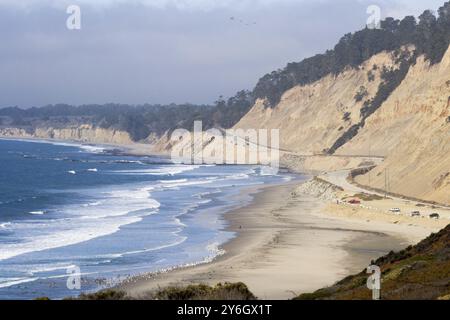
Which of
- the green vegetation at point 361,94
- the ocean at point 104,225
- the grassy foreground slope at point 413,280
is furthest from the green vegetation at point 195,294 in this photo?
the green vegetation at point 361,94

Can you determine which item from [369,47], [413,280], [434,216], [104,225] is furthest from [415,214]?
[369,47]

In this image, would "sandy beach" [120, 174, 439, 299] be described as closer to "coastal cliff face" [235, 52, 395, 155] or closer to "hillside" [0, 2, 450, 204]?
"hillside" [0, 2, 450, 204]

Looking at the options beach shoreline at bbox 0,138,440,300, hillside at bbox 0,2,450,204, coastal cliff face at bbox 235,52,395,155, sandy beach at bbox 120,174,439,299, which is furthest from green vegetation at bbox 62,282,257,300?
coastal cliff face at bbox 235,52,395,155

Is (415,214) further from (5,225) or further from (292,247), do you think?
(5,225)

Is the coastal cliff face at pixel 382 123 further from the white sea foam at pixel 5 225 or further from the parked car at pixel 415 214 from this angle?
the white sea foam at pixel 5 225
